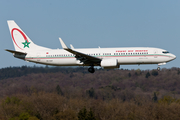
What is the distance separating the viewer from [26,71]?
583ft

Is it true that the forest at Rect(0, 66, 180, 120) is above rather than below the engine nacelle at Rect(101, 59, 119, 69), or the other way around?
below

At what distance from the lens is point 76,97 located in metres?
141

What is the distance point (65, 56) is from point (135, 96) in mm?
131535

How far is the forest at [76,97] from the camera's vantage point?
9850 cm

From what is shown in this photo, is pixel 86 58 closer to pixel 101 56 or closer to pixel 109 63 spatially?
pixel 101 56

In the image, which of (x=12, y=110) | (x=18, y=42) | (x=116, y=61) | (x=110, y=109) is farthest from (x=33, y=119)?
(x=116, y=61)

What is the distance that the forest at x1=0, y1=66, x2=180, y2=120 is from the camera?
323ft

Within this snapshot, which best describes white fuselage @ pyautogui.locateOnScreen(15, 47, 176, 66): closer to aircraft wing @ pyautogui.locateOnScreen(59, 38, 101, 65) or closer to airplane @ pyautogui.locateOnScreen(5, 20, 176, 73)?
airplane @ pyautogui.locateOnScreen(5, 20, 176, 73)

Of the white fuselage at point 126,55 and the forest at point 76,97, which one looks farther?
the forest at point 76,97

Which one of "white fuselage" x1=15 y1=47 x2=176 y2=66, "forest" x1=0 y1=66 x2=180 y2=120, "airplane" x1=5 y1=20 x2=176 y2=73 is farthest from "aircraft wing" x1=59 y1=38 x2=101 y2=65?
"forest" x1=0 y1=66 x2=180 y2=120

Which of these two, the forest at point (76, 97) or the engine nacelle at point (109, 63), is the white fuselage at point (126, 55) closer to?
the engine nacelle at point (109, 63)

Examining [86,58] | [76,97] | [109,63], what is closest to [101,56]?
[109,63]

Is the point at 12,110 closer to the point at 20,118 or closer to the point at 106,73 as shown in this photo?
the point at 20,118

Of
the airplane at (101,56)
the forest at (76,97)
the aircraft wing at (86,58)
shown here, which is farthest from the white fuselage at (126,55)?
the forest at (76,97)
